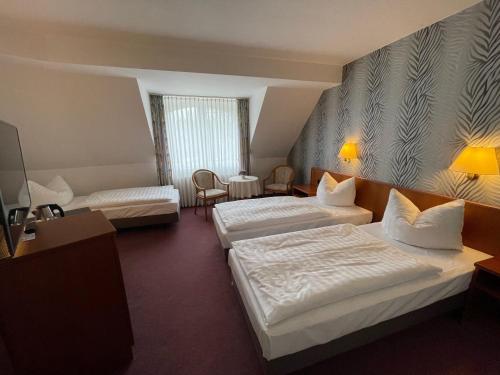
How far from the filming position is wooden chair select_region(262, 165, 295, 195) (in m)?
4.82

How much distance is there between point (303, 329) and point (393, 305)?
72cm

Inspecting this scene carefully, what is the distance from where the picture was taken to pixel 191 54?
2770 millimetres

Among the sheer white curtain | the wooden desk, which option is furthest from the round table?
the wooden desk

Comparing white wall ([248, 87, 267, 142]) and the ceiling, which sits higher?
the ceiling

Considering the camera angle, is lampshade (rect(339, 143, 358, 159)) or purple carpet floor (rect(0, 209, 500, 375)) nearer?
purple carpet floor (rect(0, 209, 500, 375))

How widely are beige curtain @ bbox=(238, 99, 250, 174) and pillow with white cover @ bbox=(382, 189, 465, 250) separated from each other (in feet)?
11.5

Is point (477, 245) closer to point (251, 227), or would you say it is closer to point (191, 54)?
point (251, 227)

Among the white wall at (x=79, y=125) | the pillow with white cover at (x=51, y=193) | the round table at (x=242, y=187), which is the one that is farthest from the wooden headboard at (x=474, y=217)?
the pillow with white cover at (x=51, y=193)

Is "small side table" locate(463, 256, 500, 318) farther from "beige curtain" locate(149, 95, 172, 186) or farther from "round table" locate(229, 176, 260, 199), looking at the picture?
"beige curtain" locate(149, 95, 172, 186)

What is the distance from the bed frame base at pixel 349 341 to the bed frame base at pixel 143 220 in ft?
8.62

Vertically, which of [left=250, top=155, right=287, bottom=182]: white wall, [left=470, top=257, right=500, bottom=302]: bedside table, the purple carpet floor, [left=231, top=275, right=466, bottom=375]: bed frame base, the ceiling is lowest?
the purple carpet floor

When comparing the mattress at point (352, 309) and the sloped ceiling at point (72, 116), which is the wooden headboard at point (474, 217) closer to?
the mattress at point (352, 309)

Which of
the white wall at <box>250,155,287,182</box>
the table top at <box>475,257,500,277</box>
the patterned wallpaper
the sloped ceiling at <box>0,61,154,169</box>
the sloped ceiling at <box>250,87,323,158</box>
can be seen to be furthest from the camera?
the white wall at <box>250,155,287,182</box>

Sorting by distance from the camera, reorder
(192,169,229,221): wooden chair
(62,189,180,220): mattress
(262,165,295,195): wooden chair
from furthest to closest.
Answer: (262,165,295,195): wooden chair
(192,169,229,221): wooden chair
(62,189,180,220): mattress
